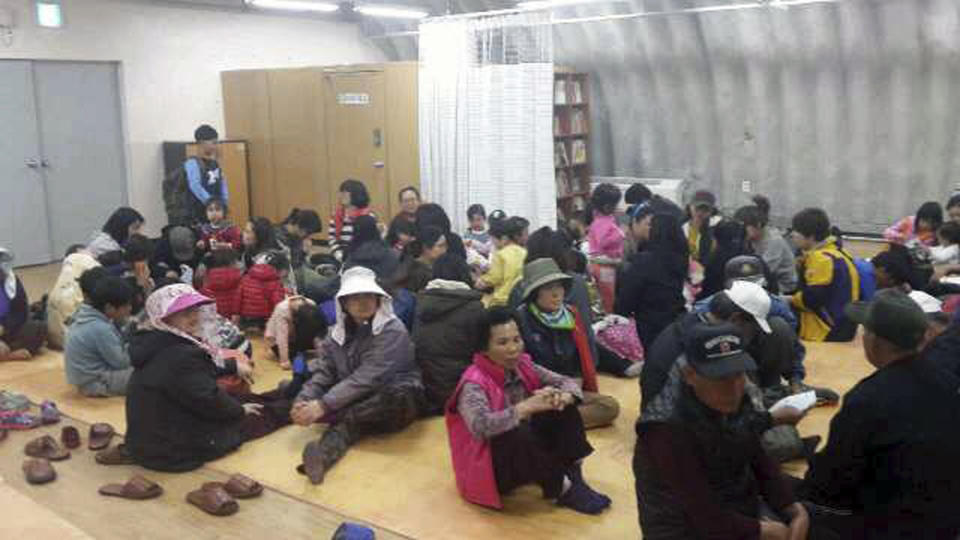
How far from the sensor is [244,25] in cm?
1194

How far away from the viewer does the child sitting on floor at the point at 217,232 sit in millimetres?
8000

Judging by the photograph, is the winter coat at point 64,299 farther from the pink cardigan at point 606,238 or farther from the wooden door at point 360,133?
the wooden door at point 360,133

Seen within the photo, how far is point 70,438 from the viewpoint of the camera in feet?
16.0

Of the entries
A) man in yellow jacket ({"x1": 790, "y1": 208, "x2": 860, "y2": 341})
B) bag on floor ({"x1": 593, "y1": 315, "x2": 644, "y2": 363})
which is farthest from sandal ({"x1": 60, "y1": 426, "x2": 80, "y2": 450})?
man in yellow jacket ({"x1": 790, "y1": 208, "x2": 860, "y2": 341})

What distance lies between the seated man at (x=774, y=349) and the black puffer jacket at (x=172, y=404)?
2379mm

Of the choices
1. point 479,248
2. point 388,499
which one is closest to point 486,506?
point 388,499

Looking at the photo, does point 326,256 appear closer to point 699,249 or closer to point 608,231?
point 608,231

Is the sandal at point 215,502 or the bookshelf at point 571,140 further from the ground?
the bookshelf at point 571,140

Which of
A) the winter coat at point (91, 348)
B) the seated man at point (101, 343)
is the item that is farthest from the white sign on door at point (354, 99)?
the winter coat at point (91, 348)

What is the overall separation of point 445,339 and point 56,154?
713 cm

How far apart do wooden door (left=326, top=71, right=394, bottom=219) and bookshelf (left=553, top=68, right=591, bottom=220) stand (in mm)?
2133

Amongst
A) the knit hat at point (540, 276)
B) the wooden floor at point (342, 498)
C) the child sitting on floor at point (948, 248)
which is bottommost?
the wooden floor at point (342, 498)

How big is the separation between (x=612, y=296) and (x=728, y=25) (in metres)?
4.92

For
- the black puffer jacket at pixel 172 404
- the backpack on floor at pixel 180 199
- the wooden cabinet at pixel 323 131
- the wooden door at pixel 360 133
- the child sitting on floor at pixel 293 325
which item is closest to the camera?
the black puffer jacket at pixel 172 404
